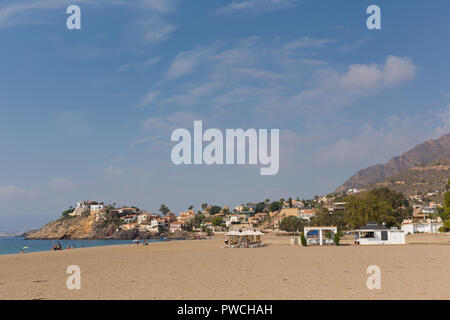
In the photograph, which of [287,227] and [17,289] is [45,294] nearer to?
[17,289]

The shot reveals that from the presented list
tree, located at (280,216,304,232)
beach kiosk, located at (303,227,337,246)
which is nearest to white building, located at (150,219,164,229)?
tree, located at (280,216,304,232)

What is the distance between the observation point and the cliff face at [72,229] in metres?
179

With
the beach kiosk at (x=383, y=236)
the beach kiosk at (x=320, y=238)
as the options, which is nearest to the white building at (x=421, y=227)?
the beach kiosk at (x=383, y=236)

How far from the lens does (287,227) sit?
371 ft

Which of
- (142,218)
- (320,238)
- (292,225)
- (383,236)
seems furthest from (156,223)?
(383,236)

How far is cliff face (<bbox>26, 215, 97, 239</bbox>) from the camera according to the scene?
179 m

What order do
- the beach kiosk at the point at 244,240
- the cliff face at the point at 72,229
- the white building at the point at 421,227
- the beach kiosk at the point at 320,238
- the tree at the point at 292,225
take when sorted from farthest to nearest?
the cliff face at the point at 72,229, the tree at the point at 292,225, the white building at the point at 421,227, the beach kiosk at the point at 244,240, the beach kiosk at the point at 320,238

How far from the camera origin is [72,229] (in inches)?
7264

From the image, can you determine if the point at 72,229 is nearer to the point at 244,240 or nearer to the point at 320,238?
the point at 244,240

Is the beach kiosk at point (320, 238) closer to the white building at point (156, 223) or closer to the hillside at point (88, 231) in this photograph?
the hillside at point (88, 231)

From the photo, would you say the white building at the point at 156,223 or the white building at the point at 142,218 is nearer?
the white building at the point at 156,223

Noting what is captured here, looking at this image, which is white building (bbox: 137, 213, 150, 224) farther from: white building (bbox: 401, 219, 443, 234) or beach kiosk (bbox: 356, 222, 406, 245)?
beach kiosk (bbox: 356, 222, 406, 245)
